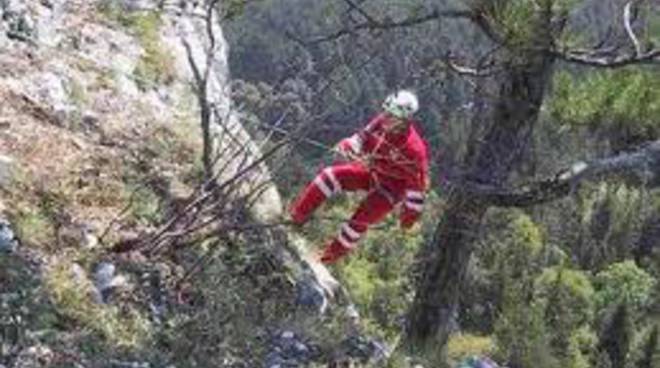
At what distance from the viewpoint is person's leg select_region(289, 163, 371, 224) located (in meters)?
7.89

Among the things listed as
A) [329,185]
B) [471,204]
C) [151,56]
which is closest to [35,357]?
[329,185]

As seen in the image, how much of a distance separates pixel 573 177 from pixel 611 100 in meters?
0.57

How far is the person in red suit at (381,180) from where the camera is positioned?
7.70 meters

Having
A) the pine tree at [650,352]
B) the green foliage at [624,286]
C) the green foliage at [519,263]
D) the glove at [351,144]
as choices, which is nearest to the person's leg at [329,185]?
the glove at [351,144]

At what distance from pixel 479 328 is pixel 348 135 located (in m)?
50.6

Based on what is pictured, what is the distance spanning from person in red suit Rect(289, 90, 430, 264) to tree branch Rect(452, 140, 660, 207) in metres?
0.41

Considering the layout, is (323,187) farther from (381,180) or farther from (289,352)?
(289,352)

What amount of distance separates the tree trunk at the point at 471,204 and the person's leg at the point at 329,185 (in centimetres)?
59

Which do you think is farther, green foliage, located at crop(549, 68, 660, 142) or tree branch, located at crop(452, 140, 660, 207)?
green foliage, located at crop(549, 68, 660, 142)

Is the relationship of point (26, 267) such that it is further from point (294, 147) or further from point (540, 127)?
point (540, 127)

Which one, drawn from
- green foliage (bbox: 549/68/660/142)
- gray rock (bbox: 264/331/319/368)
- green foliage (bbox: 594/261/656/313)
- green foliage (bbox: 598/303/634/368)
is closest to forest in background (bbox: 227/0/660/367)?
green foliage (bbox: 549/68/660/142)

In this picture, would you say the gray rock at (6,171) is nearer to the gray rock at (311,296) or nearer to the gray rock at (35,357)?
the gray rock at (35,357)

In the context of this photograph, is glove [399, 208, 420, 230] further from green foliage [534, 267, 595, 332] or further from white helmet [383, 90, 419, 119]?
green foliage [534, 267, 595, 332]

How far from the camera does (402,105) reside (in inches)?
310
